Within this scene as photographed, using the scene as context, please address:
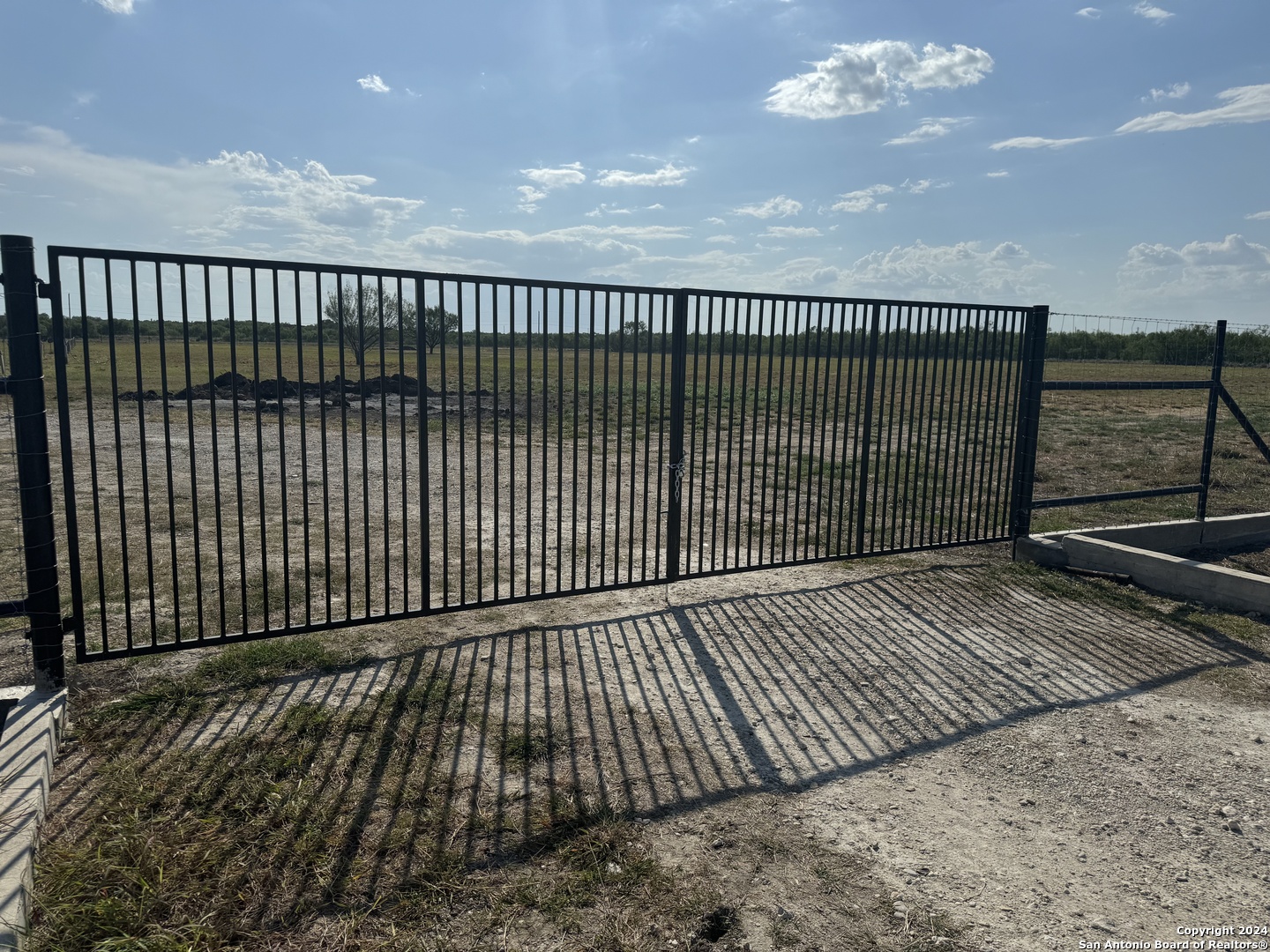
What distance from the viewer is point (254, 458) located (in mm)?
13445

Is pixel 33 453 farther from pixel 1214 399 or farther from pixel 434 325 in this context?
pixel 1214 399

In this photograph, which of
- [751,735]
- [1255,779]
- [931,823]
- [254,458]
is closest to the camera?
[931,823]

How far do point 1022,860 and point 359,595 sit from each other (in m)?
4.69

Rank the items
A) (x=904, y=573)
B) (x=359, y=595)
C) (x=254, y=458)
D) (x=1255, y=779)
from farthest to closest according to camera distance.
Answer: (x=254, y=458) < (x=904, y=573) < (x=359, y=595) < (x=1255, y=779)

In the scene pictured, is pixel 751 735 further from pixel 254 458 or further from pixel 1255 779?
pixel 254 458

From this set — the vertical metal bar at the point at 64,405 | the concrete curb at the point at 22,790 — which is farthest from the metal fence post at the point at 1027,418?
the concrete curb at the point at 22,790

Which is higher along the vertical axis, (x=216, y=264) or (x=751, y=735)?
(x=216, y=264)

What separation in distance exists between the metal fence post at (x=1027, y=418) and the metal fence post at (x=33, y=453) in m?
7.44

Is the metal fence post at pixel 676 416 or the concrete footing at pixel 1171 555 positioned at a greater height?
the metal fence post at pixel 676 416

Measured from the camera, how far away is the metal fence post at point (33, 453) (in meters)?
4.09

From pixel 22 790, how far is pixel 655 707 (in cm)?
284

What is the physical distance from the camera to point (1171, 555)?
25.5ft

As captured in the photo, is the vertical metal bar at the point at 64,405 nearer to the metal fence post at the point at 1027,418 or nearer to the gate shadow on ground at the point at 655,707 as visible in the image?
the gate shadow on ground at the point at 655,707

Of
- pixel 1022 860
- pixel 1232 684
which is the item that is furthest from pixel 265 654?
pixel 1232 684
